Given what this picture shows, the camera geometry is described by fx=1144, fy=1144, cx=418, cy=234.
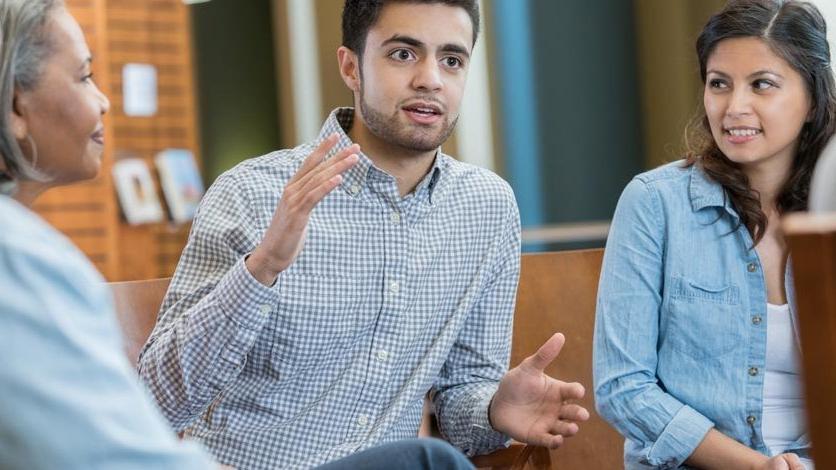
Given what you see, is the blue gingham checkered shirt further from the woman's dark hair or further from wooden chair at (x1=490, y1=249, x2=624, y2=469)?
the woman's dark hair

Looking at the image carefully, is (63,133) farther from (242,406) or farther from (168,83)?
(168,83)

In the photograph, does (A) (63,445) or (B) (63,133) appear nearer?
(A) (63,445)

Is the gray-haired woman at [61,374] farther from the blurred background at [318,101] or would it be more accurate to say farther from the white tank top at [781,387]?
the blurred background at [318,101]

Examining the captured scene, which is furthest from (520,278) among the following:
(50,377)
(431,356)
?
(50,377)

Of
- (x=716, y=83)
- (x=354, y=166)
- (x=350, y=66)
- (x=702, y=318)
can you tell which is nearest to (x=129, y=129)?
(x=350, y=66)

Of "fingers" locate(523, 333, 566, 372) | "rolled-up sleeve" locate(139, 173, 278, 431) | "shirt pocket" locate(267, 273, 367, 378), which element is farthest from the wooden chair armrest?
"rolled-up sleeve" locate(139, 173, 278, 431)

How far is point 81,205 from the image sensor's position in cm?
647

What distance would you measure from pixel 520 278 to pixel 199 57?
16.3ft

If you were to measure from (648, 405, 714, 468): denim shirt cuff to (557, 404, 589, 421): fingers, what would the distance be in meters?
0.17

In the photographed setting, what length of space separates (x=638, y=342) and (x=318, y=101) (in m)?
4.41

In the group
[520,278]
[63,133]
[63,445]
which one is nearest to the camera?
[63,445]

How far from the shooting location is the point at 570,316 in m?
2.25

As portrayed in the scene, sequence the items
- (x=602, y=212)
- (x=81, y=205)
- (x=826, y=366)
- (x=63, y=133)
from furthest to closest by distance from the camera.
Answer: (x=81, y=205), (x=602, y=212), (x=63, y=133), (x=826, y=366)

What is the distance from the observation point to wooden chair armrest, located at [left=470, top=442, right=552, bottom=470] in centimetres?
181
